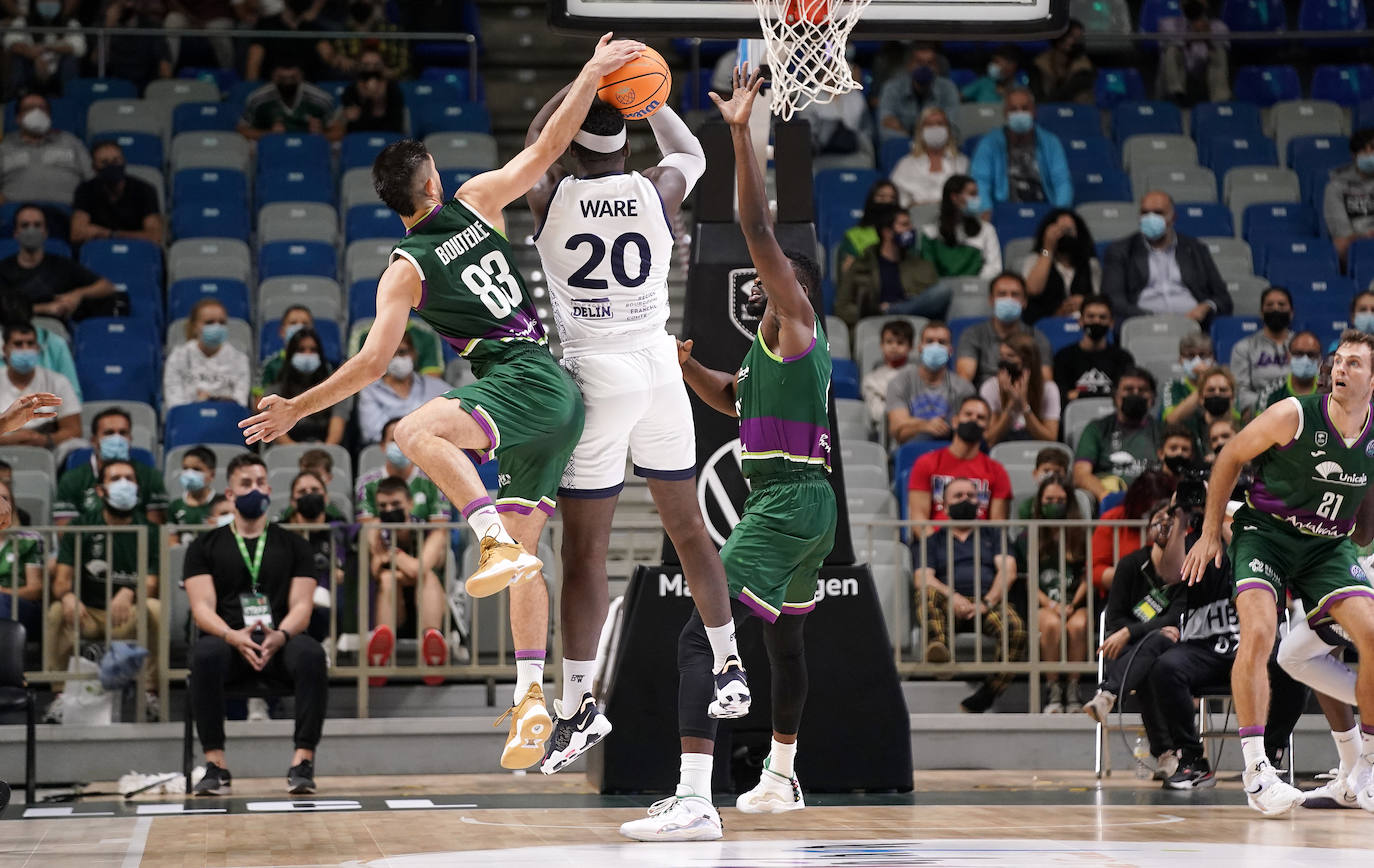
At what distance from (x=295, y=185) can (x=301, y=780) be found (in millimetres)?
6041

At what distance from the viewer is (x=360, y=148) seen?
13734 millimetres

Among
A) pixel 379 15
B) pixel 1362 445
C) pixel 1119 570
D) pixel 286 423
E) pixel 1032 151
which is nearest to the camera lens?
pixel 286 423

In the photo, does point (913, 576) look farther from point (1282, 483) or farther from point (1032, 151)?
point (1032, 151)

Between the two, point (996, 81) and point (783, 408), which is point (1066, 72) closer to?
point (996, 81)

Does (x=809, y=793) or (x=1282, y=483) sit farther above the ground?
(x=1282, y=483)

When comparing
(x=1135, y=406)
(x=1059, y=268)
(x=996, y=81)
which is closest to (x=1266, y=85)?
(x=996, y=81)

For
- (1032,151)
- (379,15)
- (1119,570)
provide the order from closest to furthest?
(1119,570) < (1032,151) < (379,15)

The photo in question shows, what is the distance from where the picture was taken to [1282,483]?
25.6ft

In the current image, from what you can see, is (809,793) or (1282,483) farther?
(809,793)

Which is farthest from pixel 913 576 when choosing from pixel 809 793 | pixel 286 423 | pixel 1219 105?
pixel 1219 105

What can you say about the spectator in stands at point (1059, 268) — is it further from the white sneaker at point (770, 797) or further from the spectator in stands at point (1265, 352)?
the white sneaker at point (770, 797)

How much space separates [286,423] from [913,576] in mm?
5366

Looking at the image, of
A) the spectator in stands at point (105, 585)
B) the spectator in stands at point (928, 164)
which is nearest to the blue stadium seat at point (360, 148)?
the spectator in stands at point (928, 164)

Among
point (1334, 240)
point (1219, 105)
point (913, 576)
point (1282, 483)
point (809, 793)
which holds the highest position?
point (1219, 105)
